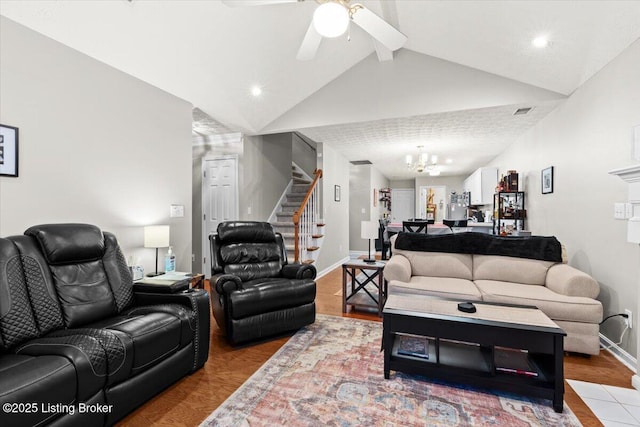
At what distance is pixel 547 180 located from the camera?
3713mm

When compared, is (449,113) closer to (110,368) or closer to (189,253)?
(189,253)

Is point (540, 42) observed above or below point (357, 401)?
above

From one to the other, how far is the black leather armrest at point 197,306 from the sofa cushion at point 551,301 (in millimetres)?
2476

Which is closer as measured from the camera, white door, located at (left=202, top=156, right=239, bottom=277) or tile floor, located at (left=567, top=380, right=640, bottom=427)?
tile floor, located at (left=567, top=380, right=640, bottom=427)

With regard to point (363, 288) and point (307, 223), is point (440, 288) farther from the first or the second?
point (307, 223)

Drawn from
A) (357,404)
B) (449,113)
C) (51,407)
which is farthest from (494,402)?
(449,113)

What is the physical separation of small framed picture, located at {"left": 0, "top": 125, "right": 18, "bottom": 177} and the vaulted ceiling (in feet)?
2.61

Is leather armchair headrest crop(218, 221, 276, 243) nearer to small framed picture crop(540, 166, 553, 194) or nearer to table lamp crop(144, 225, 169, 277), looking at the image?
table lamp crop(144, 225, 169, 277)

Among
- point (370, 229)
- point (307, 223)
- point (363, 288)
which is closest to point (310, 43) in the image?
point (370, 229)

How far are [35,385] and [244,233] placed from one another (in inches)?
86.5

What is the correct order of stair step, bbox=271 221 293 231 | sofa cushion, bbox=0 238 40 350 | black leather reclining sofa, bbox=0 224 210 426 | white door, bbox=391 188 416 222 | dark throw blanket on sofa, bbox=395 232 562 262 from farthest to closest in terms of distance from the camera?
white door, bbox=391 188 416 222 < stair step, bbox=271 221 293 231 < dark throw blanket on sofa, bbox=395 232 562 262 < sofa cushion, bbox=0 238 40 350 < black leather reclining sofa, bbox=0 224 210 426

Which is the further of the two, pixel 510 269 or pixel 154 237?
pixel 510 269

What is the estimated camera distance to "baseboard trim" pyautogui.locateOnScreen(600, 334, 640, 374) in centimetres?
214

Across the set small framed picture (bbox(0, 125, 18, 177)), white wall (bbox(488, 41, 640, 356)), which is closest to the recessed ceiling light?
white wall (bbox(488, 41, 640, 356))
